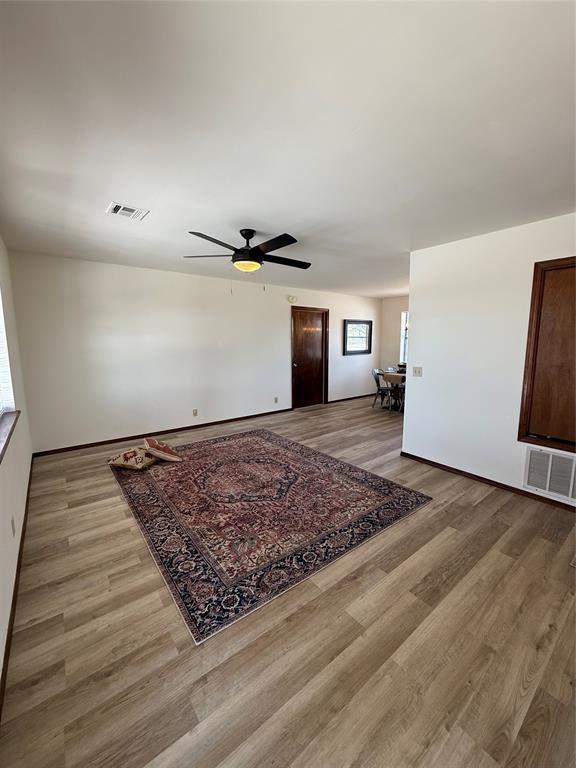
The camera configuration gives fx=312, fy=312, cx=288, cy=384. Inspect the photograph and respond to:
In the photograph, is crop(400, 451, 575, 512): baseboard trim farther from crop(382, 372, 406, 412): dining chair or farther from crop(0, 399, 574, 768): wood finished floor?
crop(382, 372, 406, 412): dining chair

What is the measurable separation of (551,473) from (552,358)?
1.03m

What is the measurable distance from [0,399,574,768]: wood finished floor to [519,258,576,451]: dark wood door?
0.89 meters

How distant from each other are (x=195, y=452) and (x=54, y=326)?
242cm

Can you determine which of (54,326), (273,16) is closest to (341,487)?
(273,16)

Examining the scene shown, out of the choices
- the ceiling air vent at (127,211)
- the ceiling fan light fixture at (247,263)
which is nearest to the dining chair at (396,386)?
the ceiling fan light fixture at (247,263)

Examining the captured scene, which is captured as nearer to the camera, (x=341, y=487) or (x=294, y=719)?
(x=294, y=719)

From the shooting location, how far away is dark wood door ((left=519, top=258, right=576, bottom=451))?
2.66 metres

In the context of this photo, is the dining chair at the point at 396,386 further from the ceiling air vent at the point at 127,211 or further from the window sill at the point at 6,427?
the window sill at the point at 6,427

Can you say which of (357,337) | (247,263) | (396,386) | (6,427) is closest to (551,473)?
(247,263)

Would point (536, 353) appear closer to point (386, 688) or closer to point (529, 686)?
point (529, 686)

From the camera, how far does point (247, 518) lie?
2658 millimetres

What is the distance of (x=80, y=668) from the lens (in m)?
1.44

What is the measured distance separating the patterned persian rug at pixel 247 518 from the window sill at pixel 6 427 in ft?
3.71

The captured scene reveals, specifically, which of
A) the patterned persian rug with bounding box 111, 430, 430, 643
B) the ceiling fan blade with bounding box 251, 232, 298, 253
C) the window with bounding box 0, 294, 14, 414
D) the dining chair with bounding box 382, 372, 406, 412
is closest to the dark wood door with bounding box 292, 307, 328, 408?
the dining chair with bounding box 382, 372, 406, 412
